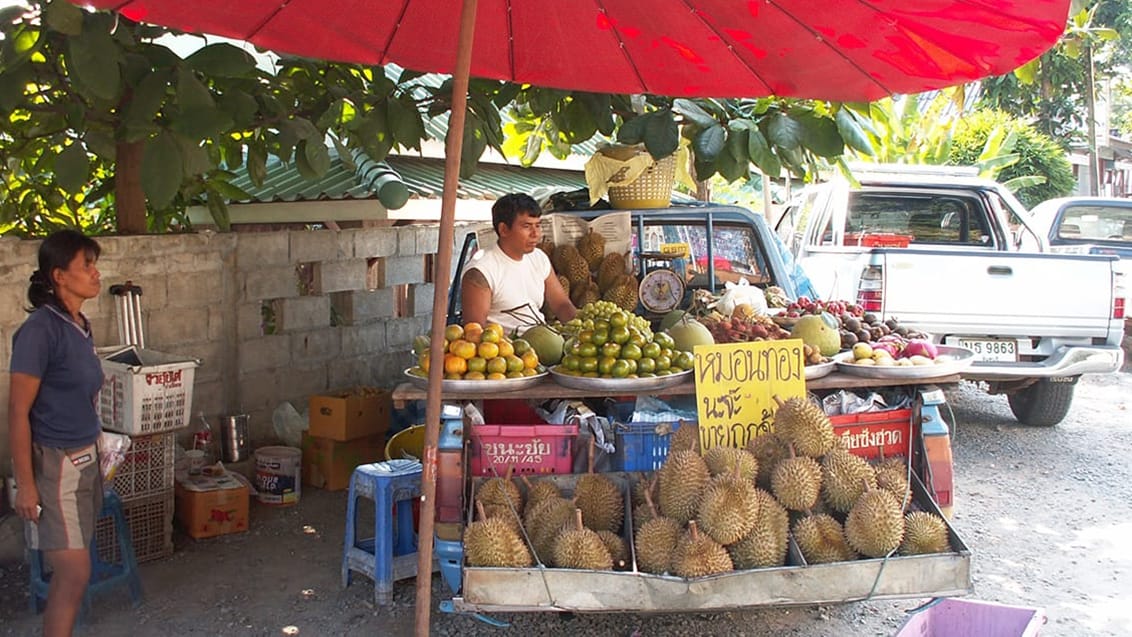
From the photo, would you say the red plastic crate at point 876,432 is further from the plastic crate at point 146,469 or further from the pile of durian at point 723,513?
the plastic crate at point 146,469

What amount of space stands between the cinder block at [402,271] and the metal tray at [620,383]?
3.61 meters

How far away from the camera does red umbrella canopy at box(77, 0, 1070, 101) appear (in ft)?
10.5

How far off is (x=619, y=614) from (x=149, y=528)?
242 centimetres

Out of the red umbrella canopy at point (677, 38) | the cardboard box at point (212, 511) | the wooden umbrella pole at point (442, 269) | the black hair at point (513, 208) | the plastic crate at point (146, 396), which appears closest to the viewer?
the wooden umbrella pole at point (442, 269)

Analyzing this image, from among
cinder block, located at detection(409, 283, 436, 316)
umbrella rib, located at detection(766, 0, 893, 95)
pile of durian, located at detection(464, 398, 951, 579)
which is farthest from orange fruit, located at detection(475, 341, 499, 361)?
cinder block, located at detection(409, 283, 436, 316)

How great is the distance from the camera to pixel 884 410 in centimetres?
409

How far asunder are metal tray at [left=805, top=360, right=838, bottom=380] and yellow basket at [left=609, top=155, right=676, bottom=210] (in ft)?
6.42

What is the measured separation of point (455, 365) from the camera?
3871 mm

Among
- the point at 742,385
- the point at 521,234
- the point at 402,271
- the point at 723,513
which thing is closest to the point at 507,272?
the point at 521,234

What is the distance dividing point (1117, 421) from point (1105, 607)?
441 cm

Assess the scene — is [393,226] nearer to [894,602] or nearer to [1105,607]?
[894,602]

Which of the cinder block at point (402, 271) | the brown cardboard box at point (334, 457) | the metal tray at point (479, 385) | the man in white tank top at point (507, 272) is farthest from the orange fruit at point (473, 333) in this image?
the cinder block at point (402, 271)

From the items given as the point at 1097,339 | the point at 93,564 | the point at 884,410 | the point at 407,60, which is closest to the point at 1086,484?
the point at 1097,339

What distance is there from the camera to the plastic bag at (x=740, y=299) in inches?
195
